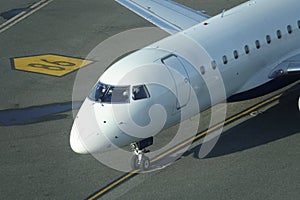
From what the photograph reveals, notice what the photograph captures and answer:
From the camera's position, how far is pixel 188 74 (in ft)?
69.7

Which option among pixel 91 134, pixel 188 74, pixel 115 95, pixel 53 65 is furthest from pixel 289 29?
pixel 53 65

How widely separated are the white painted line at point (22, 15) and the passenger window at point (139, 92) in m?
21.4

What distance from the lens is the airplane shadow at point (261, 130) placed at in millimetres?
22562

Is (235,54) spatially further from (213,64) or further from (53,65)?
(53,65)

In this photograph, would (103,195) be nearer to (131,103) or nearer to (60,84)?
(131,103)

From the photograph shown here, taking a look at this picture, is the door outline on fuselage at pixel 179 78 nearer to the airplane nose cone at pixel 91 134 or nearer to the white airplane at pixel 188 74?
the white airplane at pixel 188 74

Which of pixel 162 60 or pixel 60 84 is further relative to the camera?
pixel 60 84

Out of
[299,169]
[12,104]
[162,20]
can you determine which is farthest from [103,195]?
[162,20]

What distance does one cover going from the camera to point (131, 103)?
20.0 m

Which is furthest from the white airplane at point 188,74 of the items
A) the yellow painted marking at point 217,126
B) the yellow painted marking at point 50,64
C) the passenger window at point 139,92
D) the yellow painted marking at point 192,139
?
the yellow painted marking at point 50,64

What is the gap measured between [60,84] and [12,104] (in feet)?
9.53

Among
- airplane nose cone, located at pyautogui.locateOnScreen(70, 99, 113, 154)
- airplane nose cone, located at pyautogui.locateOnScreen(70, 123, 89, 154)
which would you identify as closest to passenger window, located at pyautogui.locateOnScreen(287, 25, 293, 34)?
airplane nose cone, located at pyautogui.locateOnScreen(70, 99, 113, 154)

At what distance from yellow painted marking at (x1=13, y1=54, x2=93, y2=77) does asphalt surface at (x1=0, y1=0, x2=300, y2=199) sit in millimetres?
543

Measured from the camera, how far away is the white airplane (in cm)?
2012
